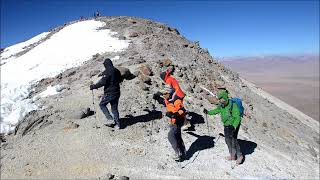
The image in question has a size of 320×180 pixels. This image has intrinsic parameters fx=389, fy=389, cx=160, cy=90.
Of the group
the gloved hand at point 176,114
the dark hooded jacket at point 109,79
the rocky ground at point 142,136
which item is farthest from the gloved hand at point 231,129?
the dark hooded jacket at point 109,79

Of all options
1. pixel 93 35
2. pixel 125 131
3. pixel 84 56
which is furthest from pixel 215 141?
pixel 93 35

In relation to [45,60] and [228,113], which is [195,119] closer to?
[228,113]

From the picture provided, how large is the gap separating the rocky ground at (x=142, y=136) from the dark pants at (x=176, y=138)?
451mm

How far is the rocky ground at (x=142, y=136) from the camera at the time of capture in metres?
11.0

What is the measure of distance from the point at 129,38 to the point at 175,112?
13.7 metres

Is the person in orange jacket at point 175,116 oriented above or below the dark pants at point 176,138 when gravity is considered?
above

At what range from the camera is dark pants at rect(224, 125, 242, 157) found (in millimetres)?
11609

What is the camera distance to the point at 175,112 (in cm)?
1079

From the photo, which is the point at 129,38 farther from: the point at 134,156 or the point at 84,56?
the point at 134,156

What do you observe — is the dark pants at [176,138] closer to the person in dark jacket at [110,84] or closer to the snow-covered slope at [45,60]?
the person in dark jacket at [110,84]

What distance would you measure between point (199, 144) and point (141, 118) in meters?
2.31

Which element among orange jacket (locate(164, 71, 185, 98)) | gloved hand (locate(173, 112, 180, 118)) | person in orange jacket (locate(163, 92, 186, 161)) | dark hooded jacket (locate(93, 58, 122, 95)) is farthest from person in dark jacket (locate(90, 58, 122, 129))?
gloved hand (locate(173, 112, 180, 118))

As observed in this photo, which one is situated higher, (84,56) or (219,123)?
(84,56)

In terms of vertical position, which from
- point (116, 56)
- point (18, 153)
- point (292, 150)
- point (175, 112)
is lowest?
point (292, 150)
